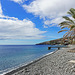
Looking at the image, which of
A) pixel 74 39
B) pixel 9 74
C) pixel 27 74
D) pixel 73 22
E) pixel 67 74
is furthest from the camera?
pixel 73 22

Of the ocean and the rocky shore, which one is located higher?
the rocky shore

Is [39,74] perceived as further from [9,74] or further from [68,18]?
[68,18]

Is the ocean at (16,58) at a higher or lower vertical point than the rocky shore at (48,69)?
lower

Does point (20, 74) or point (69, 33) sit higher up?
point (69, 33)

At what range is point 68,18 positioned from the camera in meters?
13.2

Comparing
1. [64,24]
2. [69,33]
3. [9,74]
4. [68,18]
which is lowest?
[9,74]

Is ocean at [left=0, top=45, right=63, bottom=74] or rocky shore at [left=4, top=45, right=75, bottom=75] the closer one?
rocky shore at [left=4, top=45, right=75, bottom=75]

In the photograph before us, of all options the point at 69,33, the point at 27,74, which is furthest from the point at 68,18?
the point at 27,74

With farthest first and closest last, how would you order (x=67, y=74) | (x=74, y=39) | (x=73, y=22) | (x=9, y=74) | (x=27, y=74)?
(x=73, y=22)
(x=74, y=39)
(x=9, y=74)
(x=27, y=74)
(x=67, y=74)

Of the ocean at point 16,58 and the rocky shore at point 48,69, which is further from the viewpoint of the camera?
the ocean at point 16,58

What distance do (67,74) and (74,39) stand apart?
7873 millimetres

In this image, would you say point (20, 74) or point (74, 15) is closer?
point (20, 74)

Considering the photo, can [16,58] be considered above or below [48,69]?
below

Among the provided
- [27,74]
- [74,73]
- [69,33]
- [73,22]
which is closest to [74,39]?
[69,33]
